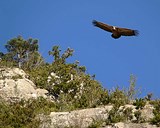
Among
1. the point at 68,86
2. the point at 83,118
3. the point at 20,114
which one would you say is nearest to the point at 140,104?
the point at 83,118

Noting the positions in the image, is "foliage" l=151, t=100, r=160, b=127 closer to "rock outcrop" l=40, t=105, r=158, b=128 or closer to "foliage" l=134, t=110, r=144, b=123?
"rock outcrop" l=40, t=105, r=158, b=128

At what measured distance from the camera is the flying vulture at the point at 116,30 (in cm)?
2080

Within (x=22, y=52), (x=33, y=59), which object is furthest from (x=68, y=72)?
(x=22, y=52)

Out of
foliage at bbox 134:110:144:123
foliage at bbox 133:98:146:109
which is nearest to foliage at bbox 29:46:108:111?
foliage at bbox 133:98:146:109

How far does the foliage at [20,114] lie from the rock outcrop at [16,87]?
8.50 feet

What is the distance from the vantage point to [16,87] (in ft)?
84.2

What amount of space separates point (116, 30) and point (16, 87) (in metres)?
7.33

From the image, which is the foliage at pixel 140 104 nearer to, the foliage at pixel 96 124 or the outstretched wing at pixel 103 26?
the foliage at pixel 96 124

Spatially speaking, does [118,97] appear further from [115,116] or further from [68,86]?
[68,86]

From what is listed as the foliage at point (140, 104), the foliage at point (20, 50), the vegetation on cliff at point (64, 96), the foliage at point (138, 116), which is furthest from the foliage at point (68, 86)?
the foliage at point (20, 50)

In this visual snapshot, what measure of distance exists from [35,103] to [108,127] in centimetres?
540

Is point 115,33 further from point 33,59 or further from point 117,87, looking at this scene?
point 33,59

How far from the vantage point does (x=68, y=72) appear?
28.9m

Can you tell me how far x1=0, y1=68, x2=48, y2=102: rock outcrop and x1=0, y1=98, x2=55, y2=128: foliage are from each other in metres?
2.59
